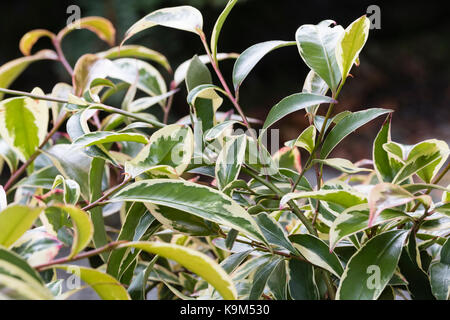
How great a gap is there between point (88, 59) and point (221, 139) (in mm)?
142

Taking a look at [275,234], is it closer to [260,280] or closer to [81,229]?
[260,280]

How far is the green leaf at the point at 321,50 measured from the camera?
1.24 ft

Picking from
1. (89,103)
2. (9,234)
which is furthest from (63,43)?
(9,234)

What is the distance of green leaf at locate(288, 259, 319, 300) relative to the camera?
14.9 inches

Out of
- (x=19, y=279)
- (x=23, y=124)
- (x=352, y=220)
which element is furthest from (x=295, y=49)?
(x=19, y=279)

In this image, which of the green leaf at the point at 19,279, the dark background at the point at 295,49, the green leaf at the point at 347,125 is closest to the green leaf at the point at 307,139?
the green leaf at the point at 347,125

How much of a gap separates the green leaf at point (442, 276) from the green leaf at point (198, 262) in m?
0.14

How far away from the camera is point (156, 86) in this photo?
22.8 inches

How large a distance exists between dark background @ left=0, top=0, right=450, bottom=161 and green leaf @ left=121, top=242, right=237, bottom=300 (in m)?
1.61

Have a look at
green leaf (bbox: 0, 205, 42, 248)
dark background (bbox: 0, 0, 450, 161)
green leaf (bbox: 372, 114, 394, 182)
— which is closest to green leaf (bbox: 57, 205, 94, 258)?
green leaf (bbox: 0, 205, 42, 248)

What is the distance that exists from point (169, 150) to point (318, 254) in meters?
0.13

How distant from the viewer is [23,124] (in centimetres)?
46

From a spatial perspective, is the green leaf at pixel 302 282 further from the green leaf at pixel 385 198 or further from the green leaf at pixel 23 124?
the green leaf at pixel 23 124
